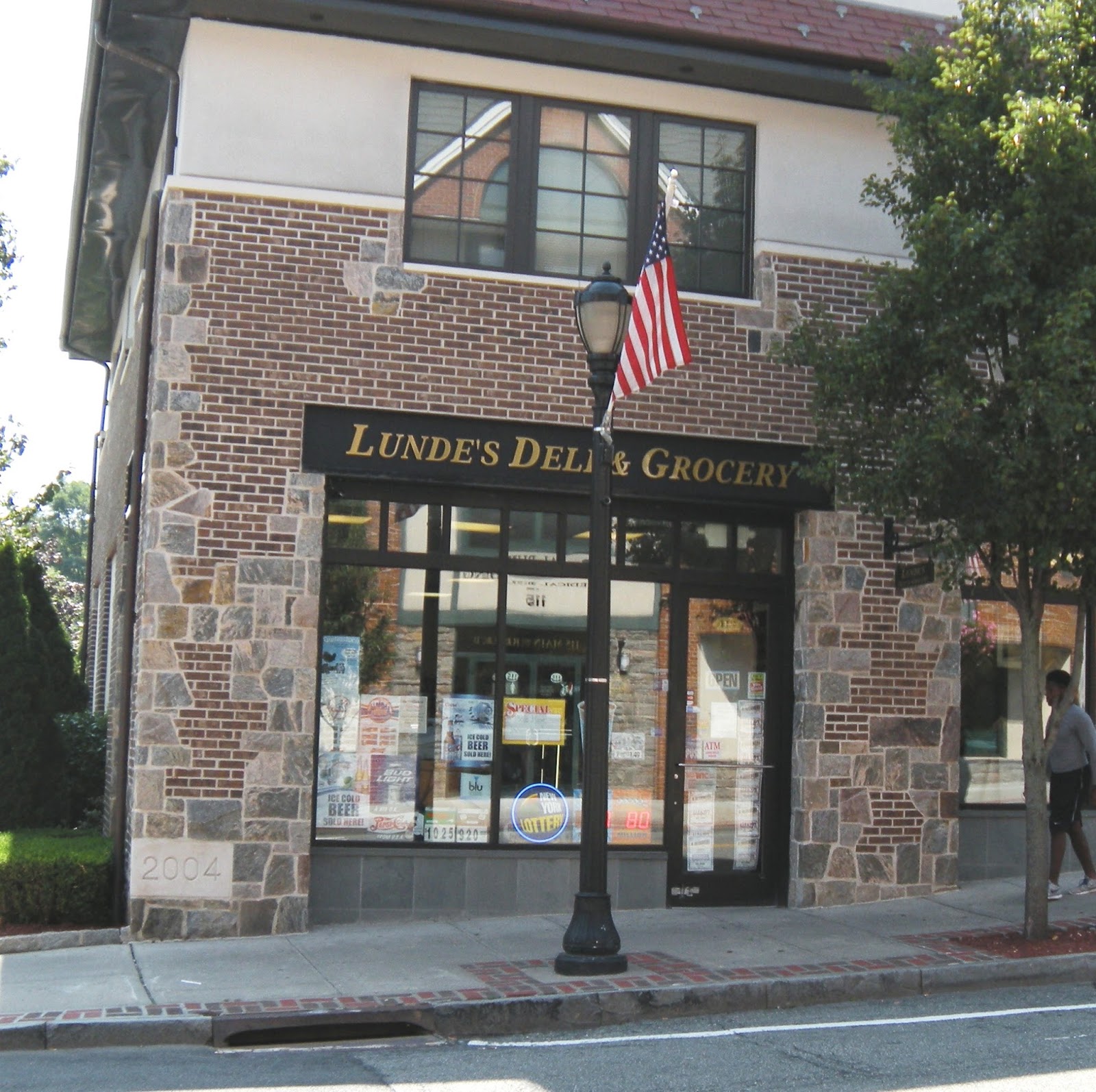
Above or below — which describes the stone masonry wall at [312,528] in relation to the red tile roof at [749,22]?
below

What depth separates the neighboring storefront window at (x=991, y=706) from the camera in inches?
483

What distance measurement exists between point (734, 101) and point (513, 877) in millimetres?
6373

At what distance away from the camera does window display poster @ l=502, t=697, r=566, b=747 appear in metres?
11.1

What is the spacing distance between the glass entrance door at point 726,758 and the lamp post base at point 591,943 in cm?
260

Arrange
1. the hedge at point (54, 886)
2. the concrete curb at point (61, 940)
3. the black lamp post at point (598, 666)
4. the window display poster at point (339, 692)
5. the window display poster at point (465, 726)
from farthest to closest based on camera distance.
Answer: the window display poster at point (465, 726) → the window display poster at point (339, 692) → the hedge at point (54, 886) → the concrete curb at point (61, 940) → the black lamp post at point (598, 666)

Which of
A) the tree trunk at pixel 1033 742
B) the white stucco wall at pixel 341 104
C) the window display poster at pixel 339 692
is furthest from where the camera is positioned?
the window display poster at pixel 339 692

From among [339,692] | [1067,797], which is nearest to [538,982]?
[339,692]

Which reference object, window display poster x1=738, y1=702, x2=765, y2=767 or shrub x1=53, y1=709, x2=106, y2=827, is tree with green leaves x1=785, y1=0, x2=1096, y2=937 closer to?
window display poster x1=738, y1=702, x2=765, y2=767

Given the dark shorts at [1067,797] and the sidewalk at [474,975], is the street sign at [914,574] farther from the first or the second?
A: the sidewalk at [474,975]

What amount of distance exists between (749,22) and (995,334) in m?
3.52

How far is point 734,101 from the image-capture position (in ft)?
38.3

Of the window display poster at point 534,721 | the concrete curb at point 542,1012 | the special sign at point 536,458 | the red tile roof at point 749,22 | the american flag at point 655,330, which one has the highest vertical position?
the red tile roof at point 749,22

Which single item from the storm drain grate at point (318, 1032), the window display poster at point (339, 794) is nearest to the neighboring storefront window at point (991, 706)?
the window display poster at point (339, 794)

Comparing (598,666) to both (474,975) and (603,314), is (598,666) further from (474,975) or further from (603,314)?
(603,314)
